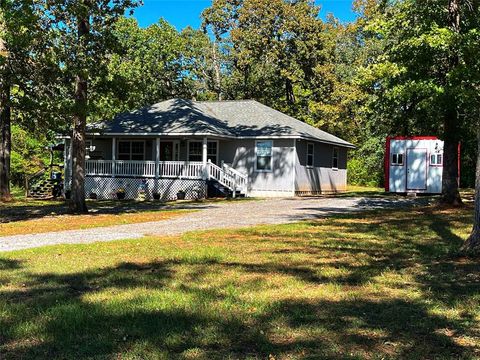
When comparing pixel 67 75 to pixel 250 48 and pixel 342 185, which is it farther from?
pixel 250 48

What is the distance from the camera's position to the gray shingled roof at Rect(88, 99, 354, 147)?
83.8ft

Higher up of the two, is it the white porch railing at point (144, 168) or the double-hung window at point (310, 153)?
the double-hung window at point (310, 153)

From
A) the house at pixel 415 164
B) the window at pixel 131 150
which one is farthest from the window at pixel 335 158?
the window at pixel 131 150

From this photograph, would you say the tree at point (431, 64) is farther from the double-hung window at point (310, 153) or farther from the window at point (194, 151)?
the window at point (194, 151)

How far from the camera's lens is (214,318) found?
193 inches

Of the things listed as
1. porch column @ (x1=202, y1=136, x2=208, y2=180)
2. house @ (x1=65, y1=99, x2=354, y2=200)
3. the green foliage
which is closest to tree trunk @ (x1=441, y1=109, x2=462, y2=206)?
house @ (x1=65, y1=99, x2=354, y2=200)

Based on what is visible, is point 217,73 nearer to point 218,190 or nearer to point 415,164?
point 218,190

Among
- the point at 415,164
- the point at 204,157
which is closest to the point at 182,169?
the point at 204,157

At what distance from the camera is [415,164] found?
996 inches

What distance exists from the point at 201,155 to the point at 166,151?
2.36 metres

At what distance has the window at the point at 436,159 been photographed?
2464 centimetres

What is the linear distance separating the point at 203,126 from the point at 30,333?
2118 cm

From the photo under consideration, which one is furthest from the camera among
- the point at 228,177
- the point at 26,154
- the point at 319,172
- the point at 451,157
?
the point at 26,154

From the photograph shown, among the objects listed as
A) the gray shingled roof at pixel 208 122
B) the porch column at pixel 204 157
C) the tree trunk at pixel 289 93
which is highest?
the tree trunk at pixel 289 93
